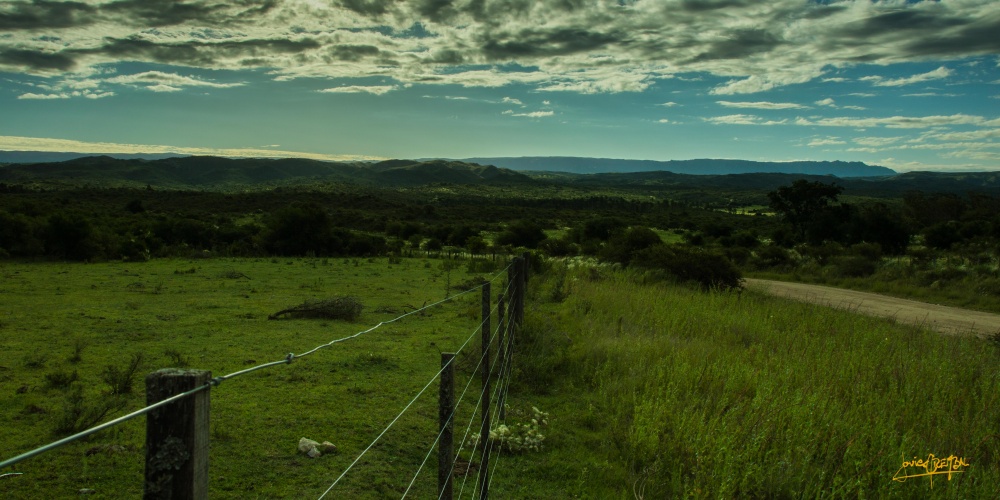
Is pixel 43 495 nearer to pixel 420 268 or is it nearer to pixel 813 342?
pixel 813 342

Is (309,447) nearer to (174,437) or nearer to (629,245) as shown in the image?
(174,437)

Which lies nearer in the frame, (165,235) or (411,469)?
(411,469)

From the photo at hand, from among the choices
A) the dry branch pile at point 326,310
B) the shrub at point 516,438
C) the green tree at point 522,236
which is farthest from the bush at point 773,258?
the shrub at point 516,438

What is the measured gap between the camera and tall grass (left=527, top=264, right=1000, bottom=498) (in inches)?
229

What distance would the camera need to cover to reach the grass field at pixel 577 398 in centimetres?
596

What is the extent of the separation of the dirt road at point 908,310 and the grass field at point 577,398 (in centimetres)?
291

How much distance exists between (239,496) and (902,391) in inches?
303

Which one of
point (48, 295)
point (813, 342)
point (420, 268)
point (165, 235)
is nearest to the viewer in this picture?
point (813, 342)

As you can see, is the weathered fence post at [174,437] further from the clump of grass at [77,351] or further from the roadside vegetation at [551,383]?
the clump of grass at [77,351]

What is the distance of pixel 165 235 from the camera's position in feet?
121

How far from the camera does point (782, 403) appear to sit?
723 centimetres

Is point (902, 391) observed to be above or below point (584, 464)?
above

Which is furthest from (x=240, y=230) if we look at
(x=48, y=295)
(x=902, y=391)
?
(x=902, y=391)
